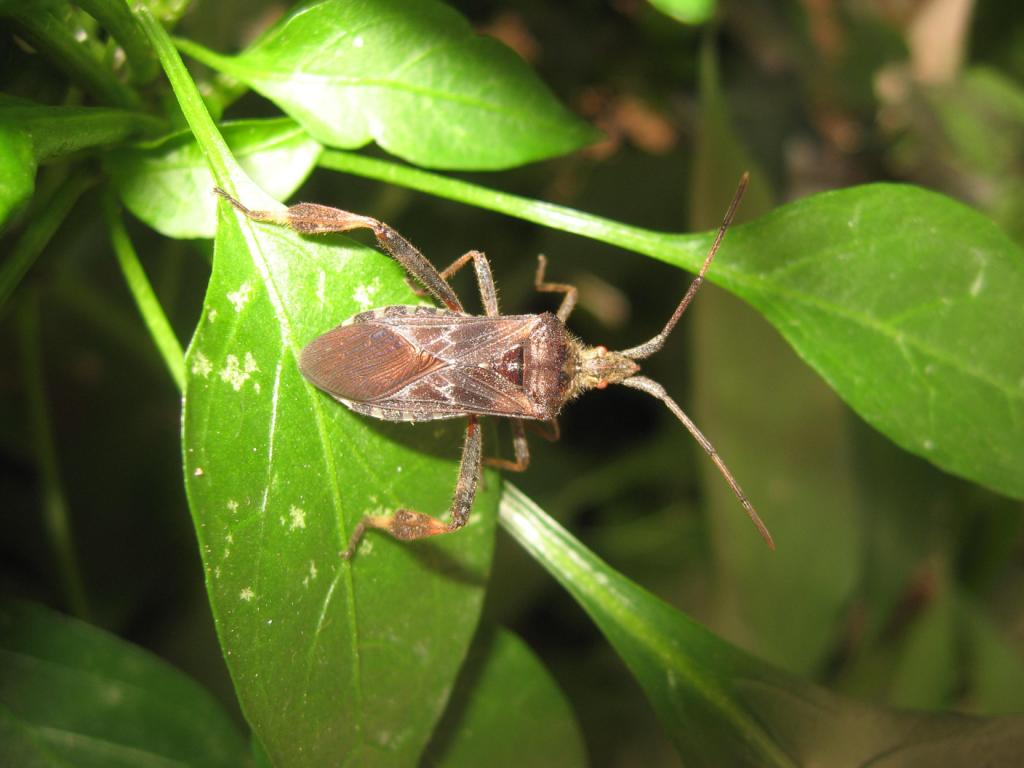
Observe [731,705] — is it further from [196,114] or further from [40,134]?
[40,134]

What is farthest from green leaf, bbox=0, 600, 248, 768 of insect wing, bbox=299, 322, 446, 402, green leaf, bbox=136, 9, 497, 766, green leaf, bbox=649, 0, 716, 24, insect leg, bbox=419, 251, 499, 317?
green leaf, bbox=649, 0, 716, 24

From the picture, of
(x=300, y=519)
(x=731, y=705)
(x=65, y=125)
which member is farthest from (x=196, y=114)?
(x=731, y=705)

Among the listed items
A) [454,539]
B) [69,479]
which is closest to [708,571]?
[454,539]

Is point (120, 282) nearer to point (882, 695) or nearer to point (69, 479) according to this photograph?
point (69, 479)

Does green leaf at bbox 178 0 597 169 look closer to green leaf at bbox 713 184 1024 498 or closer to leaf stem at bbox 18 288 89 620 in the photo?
green leaf at bbox 713 184 1024 498

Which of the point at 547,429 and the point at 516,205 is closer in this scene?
the point at 516,205

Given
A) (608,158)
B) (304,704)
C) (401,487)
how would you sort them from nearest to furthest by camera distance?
(304,704)
(401,487)
(608,158)
